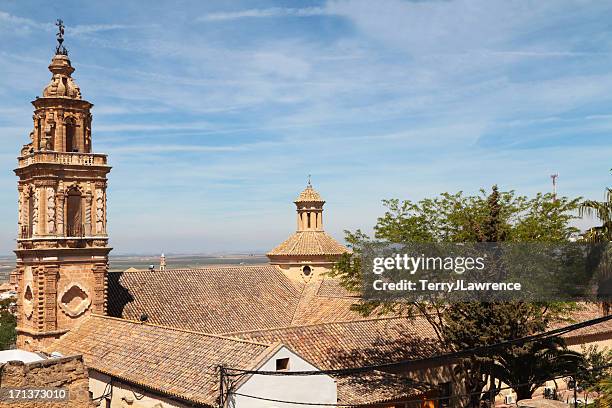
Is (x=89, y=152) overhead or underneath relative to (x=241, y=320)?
overhead

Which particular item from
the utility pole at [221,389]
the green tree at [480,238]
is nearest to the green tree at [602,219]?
the green tree at [480,238]

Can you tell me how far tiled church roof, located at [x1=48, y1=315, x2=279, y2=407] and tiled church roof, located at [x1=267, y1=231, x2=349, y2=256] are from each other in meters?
15.7

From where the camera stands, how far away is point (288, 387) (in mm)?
19781

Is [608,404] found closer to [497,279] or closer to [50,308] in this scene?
[497,279]

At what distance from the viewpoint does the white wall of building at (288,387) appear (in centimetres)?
1903

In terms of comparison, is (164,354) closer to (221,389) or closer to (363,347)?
(221,389)

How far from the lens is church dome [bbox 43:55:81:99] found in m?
31.2

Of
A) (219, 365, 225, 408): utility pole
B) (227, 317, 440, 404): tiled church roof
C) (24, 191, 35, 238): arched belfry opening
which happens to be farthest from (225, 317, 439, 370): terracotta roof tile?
(24, 191, 35, 238): arched belfry opening

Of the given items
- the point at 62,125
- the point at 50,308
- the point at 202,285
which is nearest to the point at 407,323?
the point at 202,285

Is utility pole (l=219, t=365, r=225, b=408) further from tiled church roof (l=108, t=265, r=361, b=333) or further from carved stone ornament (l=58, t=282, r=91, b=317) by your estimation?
carved stone ornament (l=58, t=282, r=91, b=317)

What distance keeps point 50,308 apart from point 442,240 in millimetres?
19382

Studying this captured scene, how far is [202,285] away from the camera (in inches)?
1415

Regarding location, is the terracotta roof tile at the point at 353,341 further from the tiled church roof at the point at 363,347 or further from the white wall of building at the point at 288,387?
the white wall of building at the point at 288,387

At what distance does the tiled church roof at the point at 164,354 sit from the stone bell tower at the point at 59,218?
2102mm
